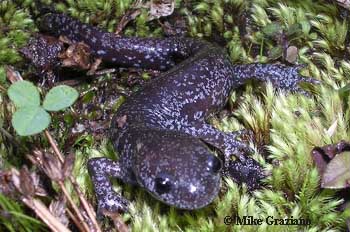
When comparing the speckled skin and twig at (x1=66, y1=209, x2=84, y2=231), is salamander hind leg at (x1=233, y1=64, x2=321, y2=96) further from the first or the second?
twig at (x1=66, y1=209, x2=84, y2=231)

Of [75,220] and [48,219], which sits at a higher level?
[48,219]

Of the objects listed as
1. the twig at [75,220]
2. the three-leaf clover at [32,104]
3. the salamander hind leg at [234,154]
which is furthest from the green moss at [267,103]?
the three-leaf clover at [32,104]

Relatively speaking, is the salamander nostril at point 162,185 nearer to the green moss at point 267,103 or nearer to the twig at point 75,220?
the green moss at point 267,103

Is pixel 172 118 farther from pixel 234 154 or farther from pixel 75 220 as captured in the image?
pixel 75 220

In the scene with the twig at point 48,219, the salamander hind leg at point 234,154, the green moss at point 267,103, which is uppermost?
the twig at point 48,219

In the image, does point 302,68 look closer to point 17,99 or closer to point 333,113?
point 333,113

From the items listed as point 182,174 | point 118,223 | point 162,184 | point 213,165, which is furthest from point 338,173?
point 118,223
